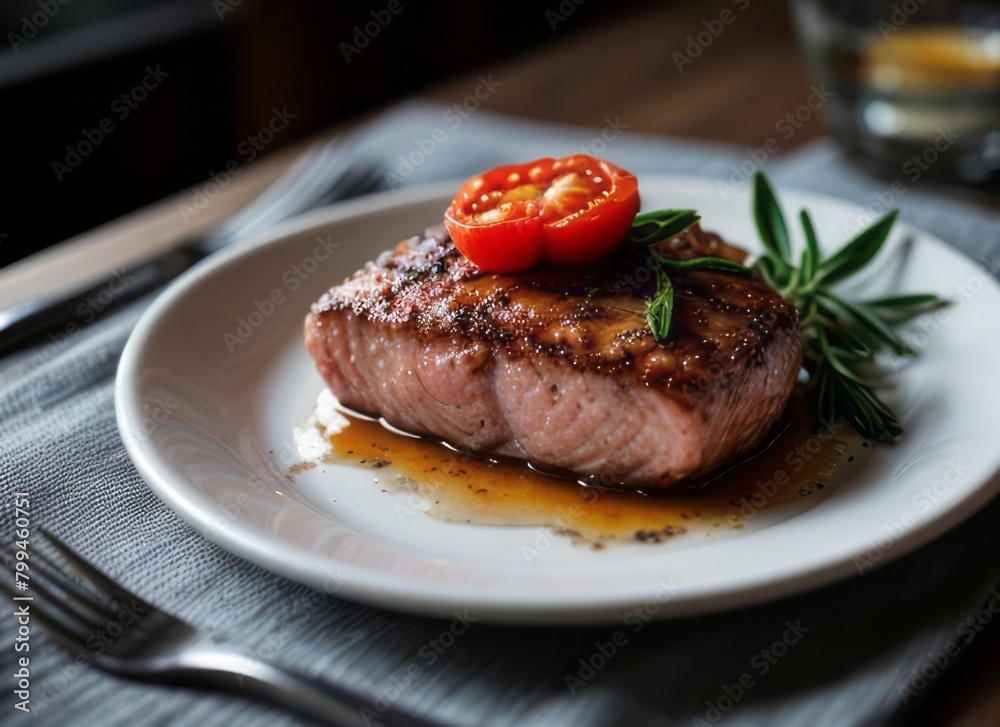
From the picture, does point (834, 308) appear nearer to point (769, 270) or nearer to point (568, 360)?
point (769, 270)

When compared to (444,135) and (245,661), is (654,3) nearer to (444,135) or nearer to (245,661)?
(444,135)

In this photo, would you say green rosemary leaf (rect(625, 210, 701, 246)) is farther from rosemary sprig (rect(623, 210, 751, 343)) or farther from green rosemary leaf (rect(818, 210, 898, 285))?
green rosemary leaf (rect(818, 210, 898, 285))

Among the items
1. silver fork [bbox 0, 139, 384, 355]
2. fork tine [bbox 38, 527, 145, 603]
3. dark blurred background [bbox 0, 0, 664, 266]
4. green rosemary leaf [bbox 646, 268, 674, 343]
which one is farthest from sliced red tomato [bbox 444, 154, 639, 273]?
dark blurred background [bbox 0, 0, 664, 266]

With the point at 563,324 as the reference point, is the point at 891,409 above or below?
below

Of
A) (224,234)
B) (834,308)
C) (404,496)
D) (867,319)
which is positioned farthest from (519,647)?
(224,234)

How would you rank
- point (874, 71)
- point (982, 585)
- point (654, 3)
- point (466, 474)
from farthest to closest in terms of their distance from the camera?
point (654, 3) < point (874, 71) < point (466, 474) < point (982, 585)

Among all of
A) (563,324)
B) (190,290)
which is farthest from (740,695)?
(190,290)

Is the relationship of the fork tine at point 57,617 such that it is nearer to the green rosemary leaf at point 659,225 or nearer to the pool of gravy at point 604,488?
the pool of gravy at point 604,488
